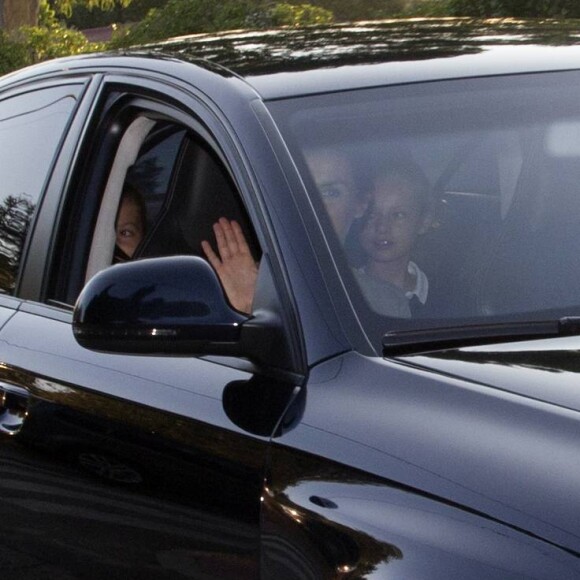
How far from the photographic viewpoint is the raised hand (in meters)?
3.45

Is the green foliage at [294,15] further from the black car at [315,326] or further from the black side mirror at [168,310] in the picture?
the black side mirror at [168,310]

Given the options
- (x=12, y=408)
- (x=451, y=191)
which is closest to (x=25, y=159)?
(x=12, y=408)

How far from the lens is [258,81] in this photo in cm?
326

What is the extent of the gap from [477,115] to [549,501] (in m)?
1.27

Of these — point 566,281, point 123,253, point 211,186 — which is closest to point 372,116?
point 566,281

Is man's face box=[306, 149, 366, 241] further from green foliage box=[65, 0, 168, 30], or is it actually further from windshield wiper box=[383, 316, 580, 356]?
green foliage box=[65, 0, 168, 30]

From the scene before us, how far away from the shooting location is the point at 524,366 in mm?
2520

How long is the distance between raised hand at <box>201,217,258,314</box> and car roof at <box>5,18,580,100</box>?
369 mm

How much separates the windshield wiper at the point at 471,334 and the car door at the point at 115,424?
0.61 ft

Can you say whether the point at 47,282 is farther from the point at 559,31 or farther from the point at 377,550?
the point at 377,550

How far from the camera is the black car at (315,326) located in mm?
2308

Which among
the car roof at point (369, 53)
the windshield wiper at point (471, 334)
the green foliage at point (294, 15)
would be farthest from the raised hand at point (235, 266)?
the green foliage at point (294, 15)

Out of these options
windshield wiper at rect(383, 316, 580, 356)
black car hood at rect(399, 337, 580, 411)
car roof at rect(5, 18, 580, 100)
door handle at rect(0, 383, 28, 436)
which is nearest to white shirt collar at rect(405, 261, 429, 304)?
windshield wiper at rect(383, 316, 580, 356)

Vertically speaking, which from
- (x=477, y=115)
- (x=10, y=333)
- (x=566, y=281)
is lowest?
(x=10, y=333)
